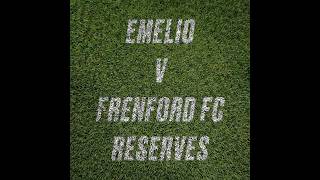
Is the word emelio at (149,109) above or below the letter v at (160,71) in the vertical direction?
below

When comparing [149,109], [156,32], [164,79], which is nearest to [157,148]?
[149,109]

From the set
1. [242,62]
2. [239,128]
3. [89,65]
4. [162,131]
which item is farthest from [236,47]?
[89,65]

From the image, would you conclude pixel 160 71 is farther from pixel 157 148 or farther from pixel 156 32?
pixel 157 148

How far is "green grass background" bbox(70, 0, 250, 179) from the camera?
3512mm

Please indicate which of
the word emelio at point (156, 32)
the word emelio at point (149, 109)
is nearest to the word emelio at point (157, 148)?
the word emelio at point (149, 109)

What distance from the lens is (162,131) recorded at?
353cm

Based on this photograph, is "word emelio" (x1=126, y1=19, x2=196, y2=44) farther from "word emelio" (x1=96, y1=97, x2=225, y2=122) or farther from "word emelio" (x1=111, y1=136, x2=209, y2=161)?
"word emelio" (x1=111, y1=136, x2=209, y2=161)

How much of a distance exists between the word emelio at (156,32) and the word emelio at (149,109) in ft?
1.61

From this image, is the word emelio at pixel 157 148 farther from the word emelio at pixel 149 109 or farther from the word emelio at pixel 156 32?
the word emelio at pixel 156 32

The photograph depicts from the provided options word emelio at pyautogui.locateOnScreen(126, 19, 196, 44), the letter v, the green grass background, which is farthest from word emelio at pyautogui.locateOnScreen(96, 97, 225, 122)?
word emelio at pyautogui.locateOnScreen(126, 19, 196, 44)

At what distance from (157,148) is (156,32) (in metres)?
0.98

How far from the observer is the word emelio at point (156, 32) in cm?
357

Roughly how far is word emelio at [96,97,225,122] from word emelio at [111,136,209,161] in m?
0.17

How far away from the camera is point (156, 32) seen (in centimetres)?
358
